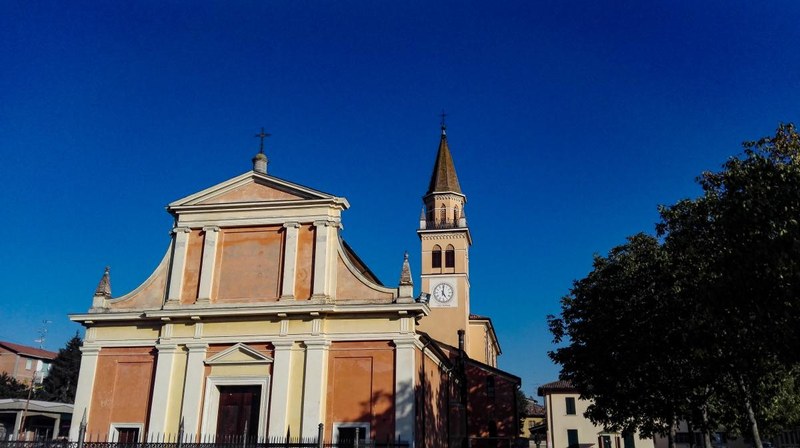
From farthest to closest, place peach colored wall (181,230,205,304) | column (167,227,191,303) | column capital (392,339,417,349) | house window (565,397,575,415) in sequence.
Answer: house window (565,397,575,415) < peach colored wall (181,230,205,304) < column (167,227,191,303) < column capital (392,339,417,349)

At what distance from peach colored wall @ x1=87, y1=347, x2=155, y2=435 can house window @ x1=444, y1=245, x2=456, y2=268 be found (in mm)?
29706

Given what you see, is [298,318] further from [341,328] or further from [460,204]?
[460,204]

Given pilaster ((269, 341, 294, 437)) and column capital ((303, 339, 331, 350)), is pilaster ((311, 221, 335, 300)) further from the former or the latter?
pilaster ((269, 341, 294, 437))

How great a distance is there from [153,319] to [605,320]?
1769 centimetres

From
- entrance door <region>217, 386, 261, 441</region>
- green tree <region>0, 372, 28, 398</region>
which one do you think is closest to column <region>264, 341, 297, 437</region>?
entrance door <region>217, 386, 261, 441</region>

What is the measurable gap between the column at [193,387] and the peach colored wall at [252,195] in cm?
559

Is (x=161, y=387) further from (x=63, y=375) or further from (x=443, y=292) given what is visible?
(x=63, y=375)

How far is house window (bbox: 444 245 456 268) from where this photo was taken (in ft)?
161

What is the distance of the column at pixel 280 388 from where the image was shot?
20.5m

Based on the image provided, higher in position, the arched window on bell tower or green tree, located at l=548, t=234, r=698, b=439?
the arched window on bell tower

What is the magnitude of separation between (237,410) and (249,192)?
8.07 meters

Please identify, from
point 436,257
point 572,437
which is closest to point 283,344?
point 436,257

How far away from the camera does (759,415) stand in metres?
24.9

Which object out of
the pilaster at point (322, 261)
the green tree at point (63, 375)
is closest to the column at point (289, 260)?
the pilaster at point (322, 261)
